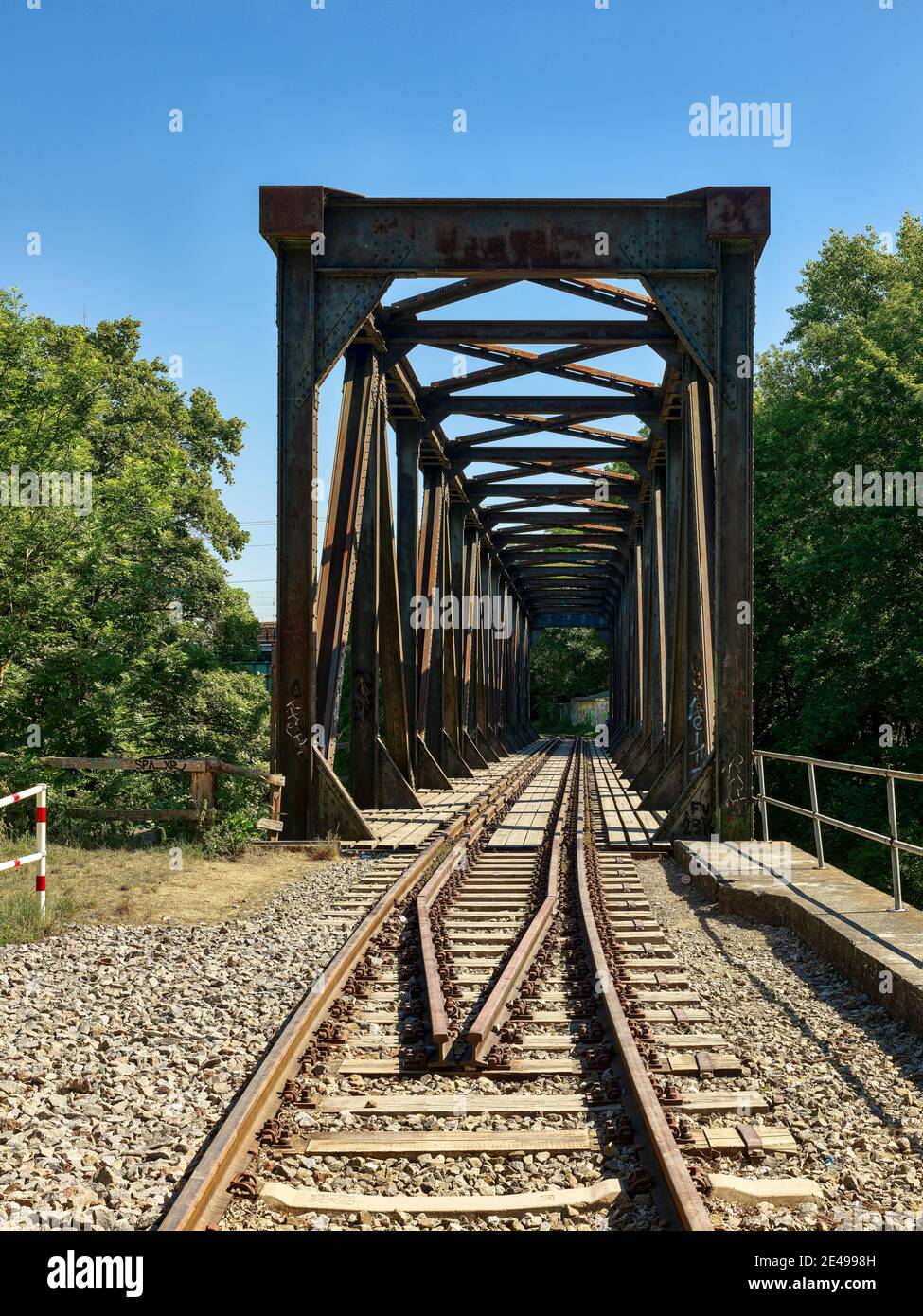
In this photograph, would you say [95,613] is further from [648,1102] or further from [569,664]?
[569,664]

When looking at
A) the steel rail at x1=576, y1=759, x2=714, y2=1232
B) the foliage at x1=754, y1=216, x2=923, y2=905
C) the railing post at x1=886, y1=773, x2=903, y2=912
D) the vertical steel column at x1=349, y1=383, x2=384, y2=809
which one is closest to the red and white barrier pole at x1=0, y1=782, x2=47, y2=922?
the steel rail at x1=576, y1=759, x2=714, y2=1232

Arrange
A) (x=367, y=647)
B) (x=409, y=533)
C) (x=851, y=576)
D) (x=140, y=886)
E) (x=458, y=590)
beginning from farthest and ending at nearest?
(x=458, y=590) < (x=851, y=576) < (x=409, y=533) < (x=367, y=647) < (x=140, y=886)

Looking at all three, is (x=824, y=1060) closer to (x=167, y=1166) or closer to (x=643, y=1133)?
(x=643, y=1133)

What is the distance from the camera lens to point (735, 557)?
1122cm

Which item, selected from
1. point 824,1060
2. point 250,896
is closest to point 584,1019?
point 824,1060

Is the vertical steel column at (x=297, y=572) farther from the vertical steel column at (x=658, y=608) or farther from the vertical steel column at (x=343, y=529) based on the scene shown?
the vertical steel column at (x=658, y=608)

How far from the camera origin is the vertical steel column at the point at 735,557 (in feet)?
36.6

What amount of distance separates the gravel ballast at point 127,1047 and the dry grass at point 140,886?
0.39 m

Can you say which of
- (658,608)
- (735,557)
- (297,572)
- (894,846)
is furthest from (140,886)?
(658,608)

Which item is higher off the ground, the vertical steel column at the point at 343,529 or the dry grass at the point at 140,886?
the vertical steel column at the point at 343,529

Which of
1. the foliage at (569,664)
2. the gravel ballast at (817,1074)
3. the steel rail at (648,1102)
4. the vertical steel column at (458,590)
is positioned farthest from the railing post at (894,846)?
the foliage at (569,664)

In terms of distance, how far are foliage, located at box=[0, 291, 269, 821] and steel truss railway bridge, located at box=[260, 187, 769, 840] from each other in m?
4.52

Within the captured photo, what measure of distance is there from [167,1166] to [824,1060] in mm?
2868

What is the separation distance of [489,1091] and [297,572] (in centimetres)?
753
